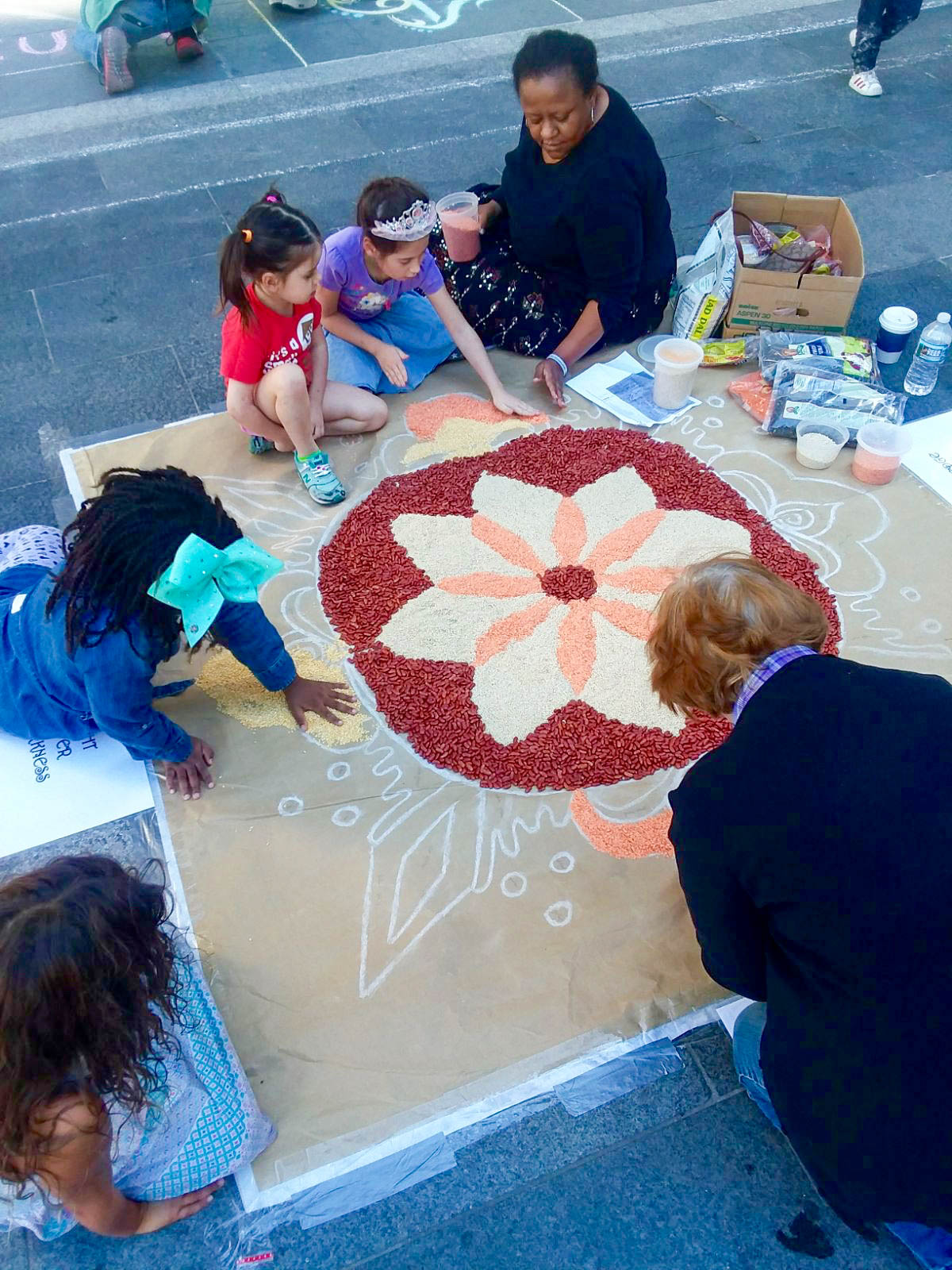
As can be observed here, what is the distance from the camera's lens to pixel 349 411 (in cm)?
285

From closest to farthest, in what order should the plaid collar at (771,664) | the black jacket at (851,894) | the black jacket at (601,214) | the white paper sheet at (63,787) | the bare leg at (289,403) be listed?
the black jacket at (851,894) → the plaid collar at (771,664) → the white paper sheet at (63,787) → the bare leg at (289,403) → the black jacket at (601,214)

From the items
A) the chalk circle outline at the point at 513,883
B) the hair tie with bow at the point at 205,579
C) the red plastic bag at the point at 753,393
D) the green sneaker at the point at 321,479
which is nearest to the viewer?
the hair tie with bow at the point at 205,579

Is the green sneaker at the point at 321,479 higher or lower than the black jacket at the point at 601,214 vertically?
lower

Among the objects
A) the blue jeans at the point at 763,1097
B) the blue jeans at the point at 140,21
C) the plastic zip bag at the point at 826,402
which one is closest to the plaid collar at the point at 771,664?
the blue jeans at the point at 763,1097

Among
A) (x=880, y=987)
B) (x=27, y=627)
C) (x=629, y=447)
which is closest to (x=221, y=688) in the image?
(x=27, y=627)

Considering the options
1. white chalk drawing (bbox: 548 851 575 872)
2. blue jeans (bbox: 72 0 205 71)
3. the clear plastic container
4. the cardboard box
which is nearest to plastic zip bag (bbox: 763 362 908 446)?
the clear plastic container

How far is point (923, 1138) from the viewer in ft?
3.99

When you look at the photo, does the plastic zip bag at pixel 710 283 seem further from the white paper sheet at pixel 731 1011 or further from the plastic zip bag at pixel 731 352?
the white paper sheet at pixel 731 1011

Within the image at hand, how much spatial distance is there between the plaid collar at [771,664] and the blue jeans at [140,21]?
16.2 feet

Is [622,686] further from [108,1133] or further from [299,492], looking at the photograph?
[108,1133]

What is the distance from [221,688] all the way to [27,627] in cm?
46

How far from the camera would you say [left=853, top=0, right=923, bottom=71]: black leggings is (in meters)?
4.30

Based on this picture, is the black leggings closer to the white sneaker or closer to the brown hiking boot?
the white sneaker

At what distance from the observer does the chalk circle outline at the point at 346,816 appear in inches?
79.4
